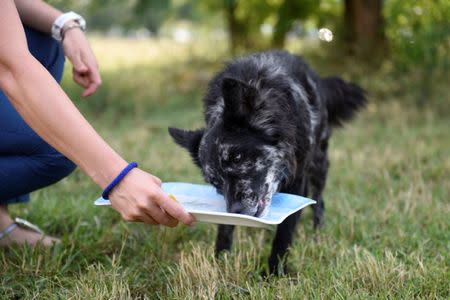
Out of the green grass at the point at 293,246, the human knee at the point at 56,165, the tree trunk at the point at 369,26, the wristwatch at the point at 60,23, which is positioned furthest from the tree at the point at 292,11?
the human knee at the point at 56,165

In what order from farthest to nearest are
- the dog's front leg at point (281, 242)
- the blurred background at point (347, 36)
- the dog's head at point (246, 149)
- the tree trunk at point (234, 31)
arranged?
the tree trunk at point (234, 31) → the blurred background at point (347, 36) → the dog's front leg at point (281, 242) → the dog's head at point (246, 149)

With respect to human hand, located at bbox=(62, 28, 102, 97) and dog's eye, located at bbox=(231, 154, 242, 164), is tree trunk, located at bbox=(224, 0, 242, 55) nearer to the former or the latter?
human hand, located at bbox=(62, 28, 102, 97)

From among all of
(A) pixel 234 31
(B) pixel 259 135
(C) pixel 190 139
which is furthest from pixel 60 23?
(A) pixel 234 31

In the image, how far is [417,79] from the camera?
7996mm

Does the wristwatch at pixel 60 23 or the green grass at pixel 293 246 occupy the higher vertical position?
the wristwatch at pixel 60 23

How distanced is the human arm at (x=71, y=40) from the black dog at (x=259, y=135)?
2.13 ft

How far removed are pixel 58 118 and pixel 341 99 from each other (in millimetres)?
2886

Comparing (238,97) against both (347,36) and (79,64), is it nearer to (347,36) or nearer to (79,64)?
(79,64)

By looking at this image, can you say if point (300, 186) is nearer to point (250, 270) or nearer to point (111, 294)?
point (250, 270)

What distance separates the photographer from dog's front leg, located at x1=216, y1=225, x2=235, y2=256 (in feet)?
11.1

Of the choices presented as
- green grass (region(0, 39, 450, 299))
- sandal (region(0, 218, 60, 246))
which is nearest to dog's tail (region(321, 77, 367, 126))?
green grass (region(0, 39, 450, 299))

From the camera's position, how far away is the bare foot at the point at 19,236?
332 centimetres

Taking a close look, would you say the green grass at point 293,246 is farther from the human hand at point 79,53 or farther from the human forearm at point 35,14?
the human forearm at point 35,14

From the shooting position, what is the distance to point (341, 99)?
4527 millimetres
